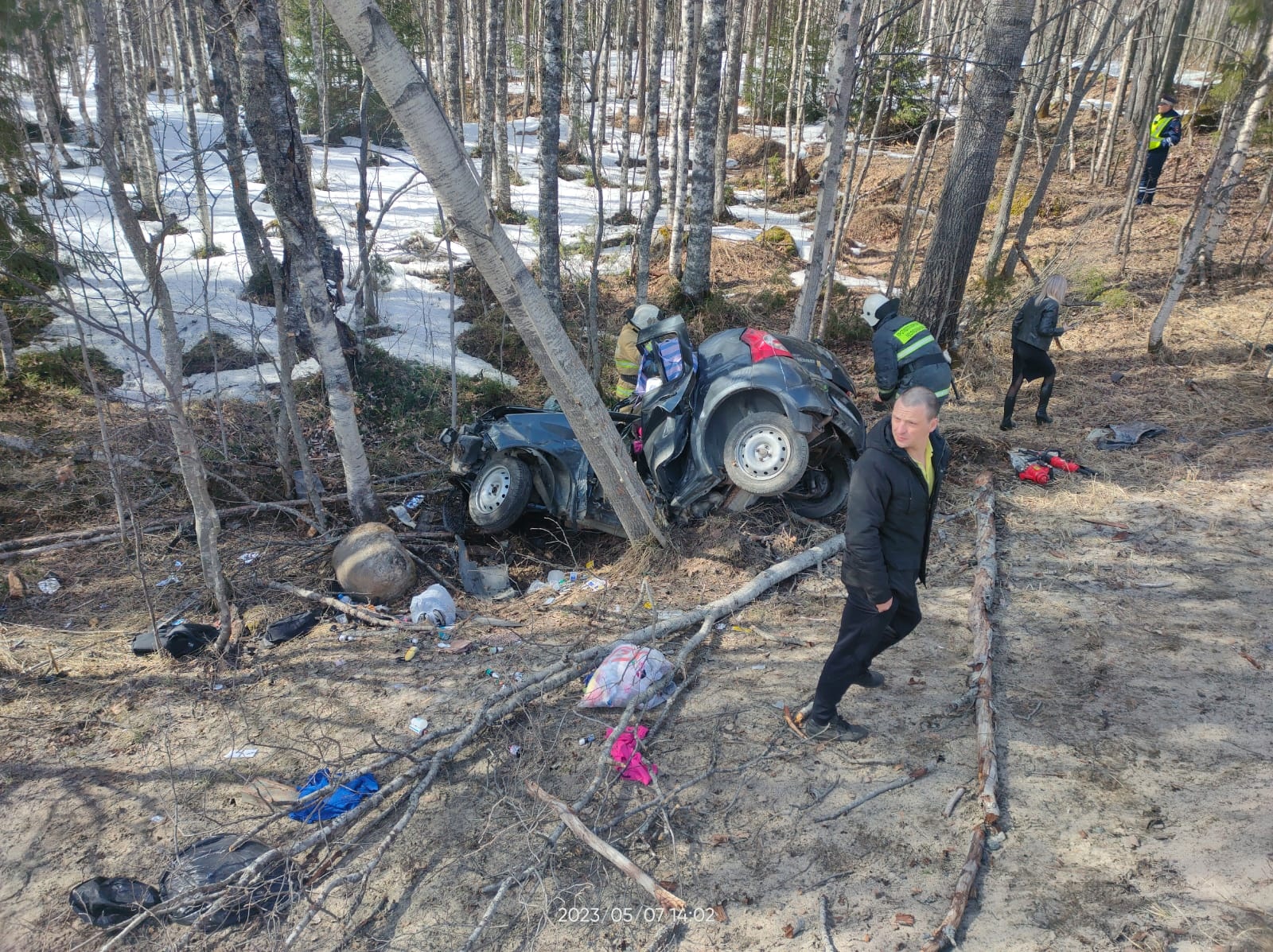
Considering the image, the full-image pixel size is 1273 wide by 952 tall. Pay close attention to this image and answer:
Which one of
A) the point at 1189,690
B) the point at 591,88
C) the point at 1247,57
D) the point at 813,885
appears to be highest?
the point at 1247,57

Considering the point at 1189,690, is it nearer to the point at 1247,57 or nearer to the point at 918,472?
the point at 918,472

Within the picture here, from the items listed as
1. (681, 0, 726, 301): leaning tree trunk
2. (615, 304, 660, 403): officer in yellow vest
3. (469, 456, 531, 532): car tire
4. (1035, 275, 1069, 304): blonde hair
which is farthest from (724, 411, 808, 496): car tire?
(681, 0, 726, 301): leaning tree trunk

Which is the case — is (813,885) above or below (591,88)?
below

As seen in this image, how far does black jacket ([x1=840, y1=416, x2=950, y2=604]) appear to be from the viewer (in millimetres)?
3506

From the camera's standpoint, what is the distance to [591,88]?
946 centimetres

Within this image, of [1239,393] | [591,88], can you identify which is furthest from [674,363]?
[1239,393]

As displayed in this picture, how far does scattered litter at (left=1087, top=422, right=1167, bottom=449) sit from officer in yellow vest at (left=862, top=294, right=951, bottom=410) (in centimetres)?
209

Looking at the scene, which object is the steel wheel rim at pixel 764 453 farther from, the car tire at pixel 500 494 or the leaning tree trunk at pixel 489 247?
the car tire at pixel 500 494

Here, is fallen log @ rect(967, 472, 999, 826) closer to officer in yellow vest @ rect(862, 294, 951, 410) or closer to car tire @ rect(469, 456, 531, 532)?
officer in yellow vest @ rect(862, 294, 951, 410)

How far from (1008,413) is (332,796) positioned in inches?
281

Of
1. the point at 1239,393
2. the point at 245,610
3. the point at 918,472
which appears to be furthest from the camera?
the point at 1239,393

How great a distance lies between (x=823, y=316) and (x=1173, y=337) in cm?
445

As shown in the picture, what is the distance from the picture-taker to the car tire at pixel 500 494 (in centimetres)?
650

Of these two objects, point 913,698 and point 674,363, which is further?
point 674,363
